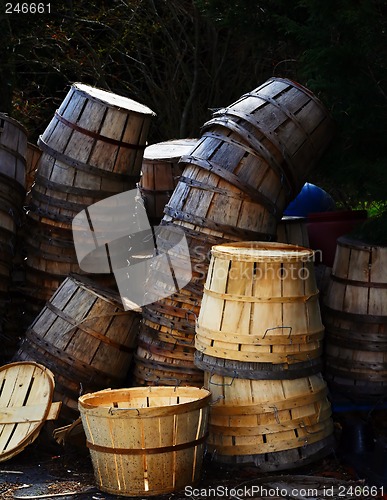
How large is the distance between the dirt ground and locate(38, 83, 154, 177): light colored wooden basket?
2.13 m

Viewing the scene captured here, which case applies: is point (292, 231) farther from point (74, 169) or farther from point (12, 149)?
point (12, 149)

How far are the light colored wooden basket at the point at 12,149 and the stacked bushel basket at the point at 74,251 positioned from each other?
0.16 meters

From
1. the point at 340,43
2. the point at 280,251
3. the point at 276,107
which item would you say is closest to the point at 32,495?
the point at 280,251

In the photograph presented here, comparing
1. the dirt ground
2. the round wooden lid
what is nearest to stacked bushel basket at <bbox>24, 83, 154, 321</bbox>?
the round wooden lid

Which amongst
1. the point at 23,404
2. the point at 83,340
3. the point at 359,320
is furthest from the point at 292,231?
the point at 23,404

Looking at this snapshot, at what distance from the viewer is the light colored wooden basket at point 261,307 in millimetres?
4930

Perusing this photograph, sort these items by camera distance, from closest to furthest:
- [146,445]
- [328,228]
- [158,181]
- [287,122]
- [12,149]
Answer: [146,445] → [287,122] → [12,149] → [328,228] → [158,181]

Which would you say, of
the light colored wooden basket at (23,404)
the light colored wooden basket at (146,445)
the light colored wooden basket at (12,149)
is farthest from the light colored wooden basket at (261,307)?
the light colored wooden basket at (12,149)

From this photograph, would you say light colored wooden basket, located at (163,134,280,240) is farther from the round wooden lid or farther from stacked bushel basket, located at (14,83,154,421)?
the round wooden lid

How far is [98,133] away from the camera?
6.21 meters

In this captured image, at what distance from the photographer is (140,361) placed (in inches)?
228

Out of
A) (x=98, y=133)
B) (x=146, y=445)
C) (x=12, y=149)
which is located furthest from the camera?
(x=12, y=149)

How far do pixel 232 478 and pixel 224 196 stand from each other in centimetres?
183

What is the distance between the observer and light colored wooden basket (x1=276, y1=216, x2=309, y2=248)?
6.45 metres
